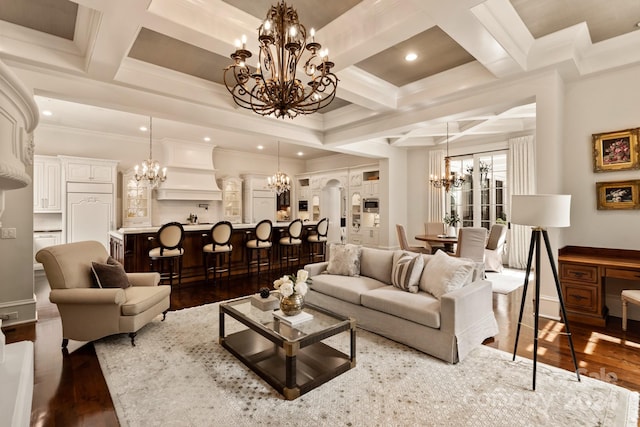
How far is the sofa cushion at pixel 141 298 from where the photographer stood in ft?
9.75

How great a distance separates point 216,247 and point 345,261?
2592mm

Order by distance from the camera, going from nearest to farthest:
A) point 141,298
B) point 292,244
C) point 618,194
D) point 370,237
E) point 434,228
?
point 141,298, point 618,194, point 292,244, point 434,228, point 370,237

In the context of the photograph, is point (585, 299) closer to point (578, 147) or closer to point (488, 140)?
point (578, 147)

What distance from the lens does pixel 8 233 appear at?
3.53 metres

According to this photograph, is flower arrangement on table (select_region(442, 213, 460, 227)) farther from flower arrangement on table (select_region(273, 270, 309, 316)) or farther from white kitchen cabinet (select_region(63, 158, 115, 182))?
white kitchen cabinet (select_region(63, 158, 115, 182))

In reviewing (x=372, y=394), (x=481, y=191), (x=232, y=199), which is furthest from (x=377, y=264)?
(x=232, y=199)

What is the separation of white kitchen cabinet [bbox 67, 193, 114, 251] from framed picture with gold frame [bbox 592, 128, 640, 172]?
867 centimetres

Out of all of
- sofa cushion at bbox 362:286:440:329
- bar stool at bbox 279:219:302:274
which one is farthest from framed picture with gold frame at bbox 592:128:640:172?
bar stool at bbox 279:219:302:274

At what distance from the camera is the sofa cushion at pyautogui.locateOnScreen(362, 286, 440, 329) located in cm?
276

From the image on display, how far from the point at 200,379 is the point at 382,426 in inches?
55.6

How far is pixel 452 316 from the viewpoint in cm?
263

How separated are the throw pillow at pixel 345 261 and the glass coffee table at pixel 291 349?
1.18m

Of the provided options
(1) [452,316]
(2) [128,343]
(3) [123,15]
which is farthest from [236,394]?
(3) [123,15]

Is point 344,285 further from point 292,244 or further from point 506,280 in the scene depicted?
point 506,280
